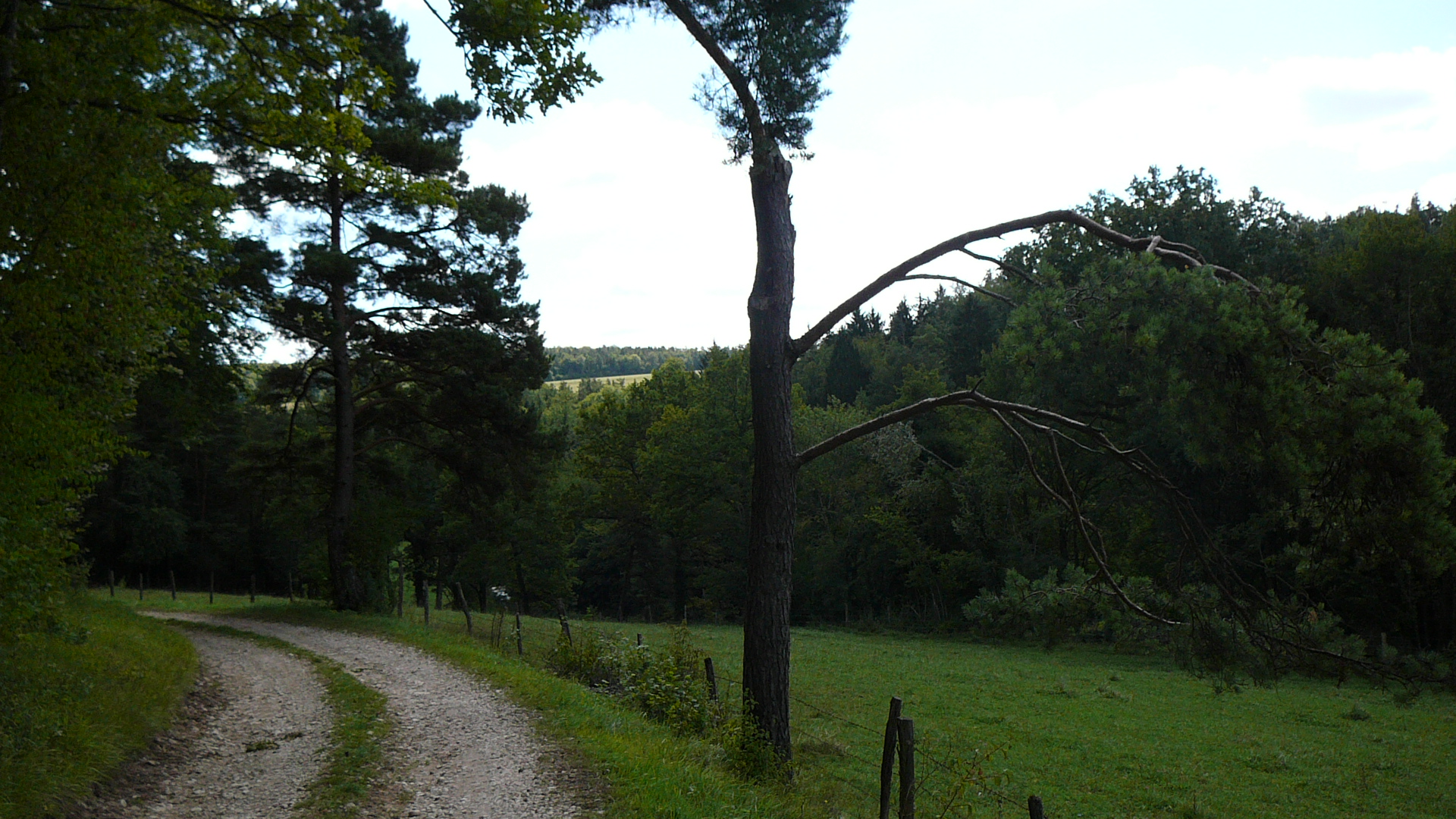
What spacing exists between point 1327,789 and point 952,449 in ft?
105

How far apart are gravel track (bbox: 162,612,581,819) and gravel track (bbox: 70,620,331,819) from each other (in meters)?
0.82

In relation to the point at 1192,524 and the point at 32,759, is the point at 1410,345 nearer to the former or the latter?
the point at 1192,524

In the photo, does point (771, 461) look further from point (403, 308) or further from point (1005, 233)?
point (403, 308)

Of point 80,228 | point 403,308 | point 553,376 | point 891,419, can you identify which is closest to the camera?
point 80,228

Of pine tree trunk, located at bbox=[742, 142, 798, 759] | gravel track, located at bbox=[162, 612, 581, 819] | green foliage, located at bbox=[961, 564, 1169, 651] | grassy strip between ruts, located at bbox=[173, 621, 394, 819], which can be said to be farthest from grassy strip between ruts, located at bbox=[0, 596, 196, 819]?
green foliage, located at bbox=[961, 564, 1169, 651]

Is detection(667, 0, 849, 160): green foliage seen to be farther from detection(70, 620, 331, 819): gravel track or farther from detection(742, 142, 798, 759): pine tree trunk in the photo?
detection(70, 620, 331, 819): gravel track

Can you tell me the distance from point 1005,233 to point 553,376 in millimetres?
19311

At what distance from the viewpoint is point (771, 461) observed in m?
8.54

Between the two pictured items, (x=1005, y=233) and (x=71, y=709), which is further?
(x=1005, y=233)

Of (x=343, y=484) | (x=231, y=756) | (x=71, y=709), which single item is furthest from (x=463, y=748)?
(x=343, y=484)

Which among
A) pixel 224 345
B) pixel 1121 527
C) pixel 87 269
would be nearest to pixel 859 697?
pixel 1121 527

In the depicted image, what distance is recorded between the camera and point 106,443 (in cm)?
822

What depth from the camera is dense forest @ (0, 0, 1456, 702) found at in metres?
6.54

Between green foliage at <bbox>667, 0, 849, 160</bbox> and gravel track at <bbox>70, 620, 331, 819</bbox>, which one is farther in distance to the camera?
green foliage at <bbox>667, 0, 849, 160</bbox>
